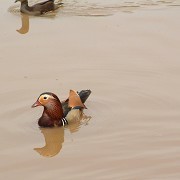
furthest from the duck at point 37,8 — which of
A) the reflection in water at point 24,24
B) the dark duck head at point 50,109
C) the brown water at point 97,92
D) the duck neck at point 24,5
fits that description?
the dark duck head at point 50,109

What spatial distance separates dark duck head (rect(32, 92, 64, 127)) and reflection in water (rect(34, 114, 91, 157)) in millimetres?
Answer: 111

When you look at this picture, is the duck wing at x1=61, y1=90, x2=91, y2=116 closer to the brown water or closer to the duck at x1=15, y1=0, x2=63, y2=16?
the brown water

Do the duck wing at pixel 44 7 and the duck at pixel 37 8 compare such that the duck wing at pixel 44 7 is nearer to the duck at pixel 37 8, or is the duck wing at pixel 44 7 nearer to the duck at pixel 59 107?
the duck at pixel 37 8

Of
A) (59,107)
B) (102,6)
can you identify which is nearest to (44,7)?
(102,6)

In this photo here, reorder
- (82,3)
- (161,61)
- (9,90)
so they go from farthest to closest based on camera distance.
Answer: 1. (82,3)
2. (161,61)
3. (9,90)

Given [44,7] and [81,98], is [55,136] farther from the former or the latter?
[44,7]

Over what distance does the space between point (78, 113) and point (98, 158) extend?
1.49 meters

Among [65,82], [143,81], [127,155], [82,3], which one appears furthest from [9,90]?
[82,3]

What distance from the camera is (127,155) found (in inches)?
328

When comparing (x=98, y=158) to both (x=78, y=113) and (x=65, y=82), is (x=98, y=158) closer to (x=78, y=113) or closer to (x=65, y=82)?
(x=78, y=113)

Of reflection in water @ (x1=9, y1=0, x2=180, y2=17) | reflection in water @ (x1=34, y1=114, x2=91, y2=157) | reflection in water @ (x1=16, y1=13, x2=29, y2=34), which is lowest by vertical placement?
reflection in water @ (x1=34, y1=114, x2=91, y2=157)

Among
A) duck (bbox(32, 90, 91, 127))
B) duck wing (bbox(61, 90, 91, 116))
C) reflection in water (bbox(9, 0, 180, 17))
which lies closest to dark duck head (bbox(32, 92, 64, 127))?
duck (bbox(32, 90, 91, 127))

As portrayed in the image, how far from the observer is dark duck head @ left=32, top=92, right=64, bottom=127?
9.26 meters

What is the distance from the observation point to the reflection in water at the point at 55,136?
8.80m
